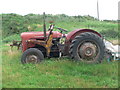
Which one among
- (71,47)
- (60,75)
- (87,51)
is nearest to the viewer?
(60,75)

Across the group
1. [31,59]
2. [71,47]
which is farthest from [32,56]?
[71,47]

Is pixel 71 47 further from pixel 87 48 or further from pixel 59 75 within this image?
pixel 59 75

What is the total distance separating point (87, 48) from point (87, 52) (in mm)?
130

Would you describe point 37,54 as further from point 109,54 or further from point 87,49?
point 109,54

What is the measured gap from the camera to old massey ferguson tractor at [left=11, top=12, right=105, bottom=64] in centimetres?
682

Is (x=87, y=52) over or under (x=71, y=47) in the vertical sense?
under

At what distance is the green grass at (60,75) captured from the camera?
190 inches

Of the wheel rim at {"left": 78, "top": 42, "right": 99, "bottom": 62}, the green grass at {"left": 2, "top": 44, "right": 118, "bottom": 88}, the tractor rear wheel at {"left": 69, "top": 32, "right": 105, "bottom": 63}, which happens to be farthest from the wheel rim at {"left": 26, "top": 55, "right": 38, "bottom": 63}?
the wheel rim at {"left": 78, "top": 42, "right": 99, "bottom": 62}

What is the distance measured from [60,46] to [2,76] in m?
2.46

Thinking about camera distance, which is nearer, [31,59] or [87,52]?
[87,52]

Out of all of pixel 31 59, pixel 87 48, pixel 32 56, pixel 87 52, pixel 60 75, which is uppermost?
pixel 87 48

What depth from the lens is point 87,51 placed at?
678cm

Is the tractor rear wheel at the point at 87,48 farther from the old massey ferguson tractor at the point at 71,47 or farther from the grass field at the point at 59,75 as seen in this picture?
the grass field at the point at 59,75

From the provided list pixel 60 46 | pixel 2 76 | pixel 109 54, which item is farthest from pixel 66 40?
pixel 2 76
